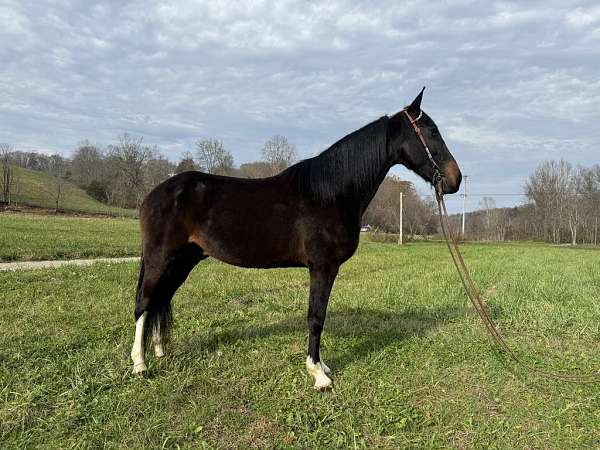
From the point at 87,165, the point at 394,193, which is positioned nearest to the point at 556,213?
the point at 394,193

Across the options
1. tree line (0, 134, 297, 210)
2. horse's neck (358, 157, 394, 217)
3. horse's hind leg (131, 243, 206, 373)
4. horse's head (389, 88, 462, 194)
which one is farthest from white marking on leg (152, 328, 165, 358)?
tree line (0, 134, 297, 210)

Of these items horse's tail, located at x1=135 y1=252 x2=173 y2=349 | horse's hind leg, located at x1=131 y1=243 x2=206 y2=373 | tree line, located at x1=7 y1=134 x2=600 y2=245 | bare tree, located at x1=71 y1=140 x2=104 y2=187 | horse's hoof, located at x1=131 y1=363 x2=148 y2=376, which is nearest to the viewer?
horse's hoof, located at x1=131 y1=363 x2=148 y2=376

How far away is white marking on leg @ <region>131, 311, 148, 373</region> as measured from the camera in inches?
153

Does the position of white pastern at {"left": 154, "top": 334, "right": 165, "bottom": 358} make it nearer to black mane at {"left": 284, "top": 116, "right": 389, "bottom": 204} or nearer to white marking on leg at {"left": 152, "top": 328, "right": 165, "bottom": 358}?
white marking on leg at {"left": 152, "top": 328, "right": 165, "bottom": 358}

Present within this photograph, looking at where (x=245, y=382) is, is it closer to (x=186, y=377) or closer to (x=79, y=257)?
(x=186, y=377)

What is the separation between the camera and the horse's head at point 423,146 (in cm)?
391

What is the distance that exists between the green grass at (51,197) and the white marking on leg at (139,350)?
143ft

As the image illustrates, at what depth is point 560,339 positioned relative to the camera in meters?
5.14

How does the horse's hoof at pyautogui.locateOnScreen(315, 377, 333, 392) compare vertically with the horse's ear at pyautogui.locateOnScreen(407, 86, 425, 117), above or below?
below

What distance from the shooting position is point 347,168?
3961 mm

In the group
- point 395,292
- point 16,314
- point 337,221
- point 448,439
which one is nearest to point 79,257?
point 16,314

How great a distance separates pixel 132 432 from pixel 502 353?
3847 millimetres

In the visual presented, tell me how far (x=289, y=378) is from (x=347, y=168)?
208 cm

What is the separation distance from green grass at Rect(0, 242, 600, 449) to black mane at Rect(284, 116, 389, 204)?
1.80 meters
